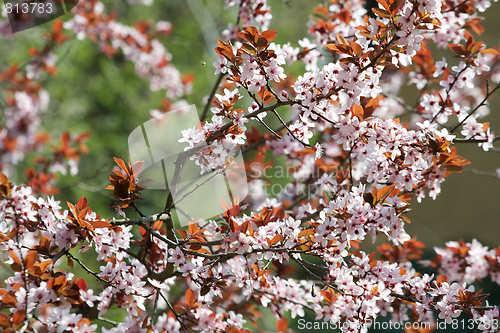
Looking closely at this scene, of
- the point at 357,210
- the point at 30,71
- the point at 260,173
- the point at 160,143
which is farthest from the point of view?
the point at 30,71

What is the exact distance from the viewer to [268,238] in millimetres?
1106

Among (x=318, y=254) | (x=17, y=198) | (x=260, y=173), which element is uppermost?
(x=260, y=173)

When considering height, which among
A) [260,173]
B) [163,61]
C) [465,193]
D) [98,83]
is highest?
[98,83]

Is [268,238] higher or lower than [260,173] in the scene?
lower

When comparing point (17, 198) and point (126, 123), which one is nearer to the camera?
point (17, 198)

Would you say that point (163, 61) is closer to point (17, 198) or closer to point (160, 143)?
point (160, 143)

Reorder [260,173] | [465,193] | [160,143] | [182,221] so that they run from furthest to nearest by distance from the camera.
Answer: [465,193]
[260,173]
[160,143]
[182,221]

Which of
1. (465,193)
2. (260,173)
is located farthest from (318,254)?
(465,193)

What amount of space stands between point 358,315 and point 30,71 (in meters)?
A: 3.31

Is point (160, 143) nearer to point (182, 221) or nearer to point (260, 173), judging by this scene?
point (182, 221)

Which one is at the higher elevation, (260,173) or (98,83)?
(98,83)

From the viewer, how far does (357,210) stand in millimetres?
1044

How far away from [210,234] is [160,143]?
0.58 m

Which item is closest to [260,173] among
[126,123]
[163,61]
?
[163,61]
